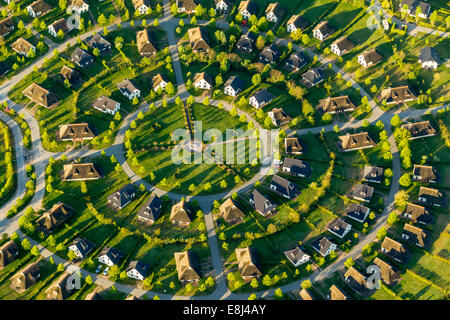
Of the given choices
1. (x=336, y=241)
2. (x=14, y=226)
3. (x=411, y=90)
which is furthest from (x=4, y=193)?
(x=411, y=90)

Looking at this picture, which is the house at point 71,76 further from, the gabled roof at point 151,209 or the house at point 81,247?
the house at point 81,247

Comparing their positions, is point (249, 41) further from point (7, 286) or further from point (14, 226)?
point (7, 286)

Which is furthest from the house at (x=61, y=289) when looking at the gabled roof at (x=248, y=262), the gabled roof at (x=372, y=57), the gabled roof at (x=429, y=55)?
the gabled roof at (x=429, y=55)

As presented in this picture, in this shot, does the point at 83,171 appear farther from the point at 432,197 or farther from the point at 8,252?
the point at 432,197

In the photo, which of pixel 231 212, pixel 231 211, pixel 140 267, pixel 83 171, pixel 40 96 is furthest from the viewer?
pixel 40 96

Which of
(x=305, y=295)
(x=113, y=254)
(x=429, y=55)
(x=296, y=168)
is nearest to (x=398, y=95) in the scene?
(x=429, y=55)

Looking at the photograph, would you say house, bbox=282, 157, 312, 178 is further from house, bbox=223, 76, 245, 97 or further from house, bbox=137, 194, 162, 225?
house, bbox=137, 194, 162, 225

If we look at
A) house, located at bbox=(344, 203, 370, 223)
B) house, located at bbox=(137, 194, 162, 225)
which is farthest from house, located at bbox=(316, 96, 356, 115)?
house, located at bbox=(137, 194, 162, 225)
